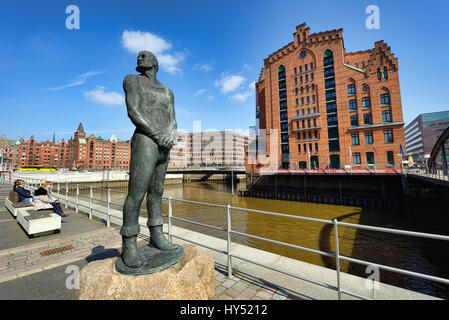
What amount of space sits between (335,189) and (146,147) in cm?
3132

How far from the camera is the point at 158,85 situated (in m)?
3.33

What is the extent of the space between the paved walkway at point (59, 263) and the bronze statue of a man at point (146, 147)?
1.29 m

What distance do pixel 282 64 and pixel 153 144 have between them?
47426mm

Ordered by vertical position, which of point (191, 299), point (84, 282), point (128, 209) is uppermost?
point (128, 209)

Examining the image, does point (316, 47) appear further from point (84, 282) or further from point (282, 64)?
point (84, 282)

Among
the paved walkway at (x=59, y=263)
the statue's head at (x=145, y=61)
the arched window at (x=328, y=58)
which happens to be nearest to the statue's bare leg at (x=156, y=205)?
the paved walkway at (x=59, y=263)

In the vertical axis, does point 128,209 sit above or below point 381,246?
above

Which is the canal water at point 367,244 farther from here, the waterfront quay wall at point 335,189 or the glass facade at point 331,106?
the glass facade at point 331,106

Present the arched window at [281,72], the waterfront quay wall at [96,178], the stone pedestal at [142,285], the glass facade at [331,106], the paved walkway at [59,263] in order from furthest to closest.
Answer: the arched window at [281,72], the waterfront quay wall at [96,178], the glass facade at [331,106], the paved walkway at [59,263], the stone pedestal at [142,285]

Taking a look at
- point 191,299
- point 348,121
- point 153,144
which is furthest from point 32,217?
point 348,121

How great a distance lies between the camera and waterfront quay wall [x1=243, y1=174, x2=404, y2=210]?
24.5 m

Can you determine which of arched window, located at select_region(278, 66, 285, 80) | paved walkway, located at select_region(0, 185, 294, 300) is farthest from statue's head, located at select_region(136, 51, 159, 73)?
arched window, located at select_region(278, 66, 285, 80)

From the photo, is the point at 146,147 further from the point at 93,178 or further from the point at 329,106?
the point at 93,178

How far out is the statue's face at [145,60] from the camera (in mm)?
3215
